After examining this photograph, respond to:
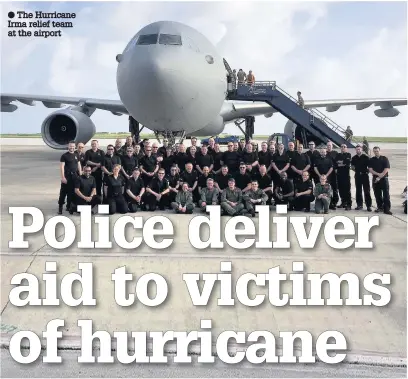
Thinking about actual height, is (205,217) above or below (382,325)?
above

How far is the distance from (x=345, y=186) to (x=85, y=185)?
15.8 ft

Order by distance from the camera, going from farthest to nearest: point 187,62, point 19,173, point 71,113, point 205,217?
point 71,113, point 19,173, point 187,62, point 205,217

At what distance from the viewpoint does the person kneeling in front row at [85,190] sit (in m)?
8.74

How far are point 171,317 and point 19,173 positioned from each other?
13.5m

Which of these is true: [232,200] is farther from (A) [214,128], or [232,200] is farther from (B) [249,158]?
(A) [214,128]

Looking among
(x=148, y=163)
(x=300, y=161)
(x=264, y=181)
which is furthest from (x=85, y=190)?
(x=300, y=161)

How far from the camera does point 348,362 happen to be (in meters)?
3.78

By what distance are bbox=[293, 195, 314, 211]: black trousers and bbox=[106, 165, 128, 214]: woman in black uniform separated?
3.11m

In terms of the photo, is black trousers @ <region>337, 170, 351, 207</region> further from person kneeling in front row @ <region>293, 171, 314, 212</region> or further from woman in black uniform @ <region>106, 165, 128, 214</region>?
woman in black uniform @ <region>106, 165, 128, 214</region>

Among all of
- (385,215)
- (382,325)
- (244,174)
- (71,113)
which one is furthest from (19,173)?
(382,325)

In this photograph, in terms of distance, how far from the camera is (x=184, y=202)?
904 cm

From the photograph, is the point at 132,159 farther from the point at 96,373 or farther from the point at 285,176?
the point at 96,373

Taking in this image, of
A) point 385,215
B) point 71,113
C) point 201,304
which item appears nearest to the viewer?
point 201,304

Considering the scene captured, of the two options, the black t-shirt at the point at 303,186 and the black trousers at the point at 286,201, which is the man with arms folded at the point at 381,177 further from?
the black trousers at the point at 286,201
